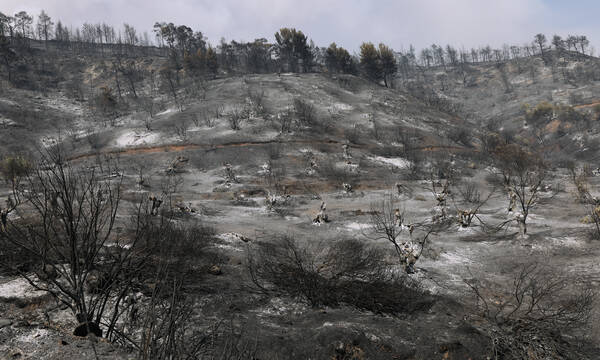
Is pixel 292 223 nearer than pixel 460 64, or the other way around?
pixel 292 223

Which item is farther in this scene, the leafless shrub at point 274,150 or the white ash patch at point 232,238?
the leafless shrub at point 274,150

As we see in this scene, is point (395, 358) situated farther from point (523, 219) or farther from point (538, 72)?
point (538, 72)

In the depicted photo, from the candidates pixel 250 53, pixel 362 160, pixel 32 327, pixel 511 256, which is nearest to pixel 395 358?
pixel 32 327

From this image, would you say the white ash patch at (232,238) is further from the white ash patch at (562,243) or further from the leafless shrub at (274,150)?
the leafless shrub at (274,150)

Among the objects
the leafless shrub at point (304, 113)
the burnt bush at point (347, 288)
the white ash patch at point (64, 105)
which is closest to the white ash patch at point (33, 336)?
the burnt bush at point (347, 288)

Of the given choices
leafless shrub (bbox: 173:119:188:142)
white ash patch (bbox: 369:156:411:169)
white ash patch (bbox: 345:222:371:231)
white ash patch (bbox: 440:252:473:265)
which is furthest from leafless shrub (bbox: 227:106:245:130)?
white ash patch (bbox: 440:252:473:265)

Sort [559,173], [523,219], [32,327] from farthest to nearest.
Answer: [559,173] < [523,219] < [32,327]

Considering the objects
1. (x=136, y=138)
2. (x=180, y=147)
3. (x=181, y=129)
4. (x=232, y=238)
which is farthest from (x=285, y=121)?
(x=232, y=238)

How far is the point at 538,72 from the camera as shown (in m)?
108

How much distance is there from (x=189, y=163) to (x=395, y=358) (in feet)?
123

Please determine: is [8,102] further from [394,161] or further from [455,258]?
[455,258]

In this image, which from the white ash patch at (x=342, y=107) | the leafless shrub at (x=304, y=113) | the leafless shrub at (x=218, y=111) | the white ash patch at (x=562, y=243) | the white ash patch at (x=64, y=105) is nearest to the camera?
the white ash patch at (x=562, y=243)

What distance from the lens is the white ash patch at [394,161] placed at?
43334mm

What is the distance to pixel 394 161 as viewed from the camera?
146 ft
